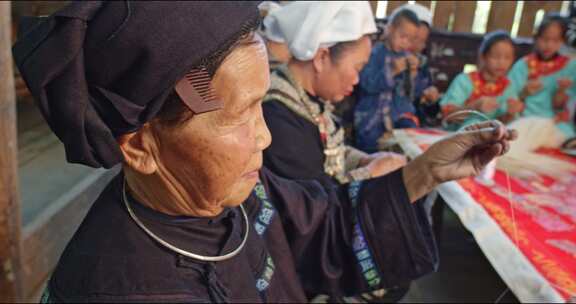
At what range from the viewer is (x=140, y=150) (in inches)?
43.2

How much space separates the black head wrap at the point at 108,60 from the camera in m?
0.86

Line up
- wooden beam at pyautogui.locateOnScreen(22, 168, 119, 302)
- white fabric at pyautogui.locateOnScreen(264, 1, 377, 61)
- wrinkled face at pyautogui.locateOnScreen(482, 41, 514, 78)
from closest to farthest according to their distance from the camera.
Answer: white fabric at pyautogui.locateOnScreen(264, 1, 377, 61), wooden beam at pyautogui.locateOnScreen(22, 168, 119, 302), wrinkled face at pyautogui.locateOnScreen(482, 41, 514, 78)

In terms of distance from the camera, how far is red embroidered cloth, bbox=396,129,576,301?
4.21ft

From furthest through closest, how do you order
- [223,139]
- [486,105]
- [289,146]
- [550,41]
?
[550,41] < [486,105] < [289,146] < [223,139]

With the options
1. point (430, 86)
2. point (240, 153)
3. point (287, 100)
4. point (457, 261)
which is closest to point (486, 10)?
point (430, 86)

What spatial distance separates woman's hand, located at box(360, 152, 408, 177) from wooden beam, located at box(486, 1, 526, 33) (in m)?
4.10

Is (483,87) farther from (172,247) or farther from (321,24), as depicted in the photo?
(172,247)

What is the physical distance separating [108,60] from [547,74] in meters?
4.22

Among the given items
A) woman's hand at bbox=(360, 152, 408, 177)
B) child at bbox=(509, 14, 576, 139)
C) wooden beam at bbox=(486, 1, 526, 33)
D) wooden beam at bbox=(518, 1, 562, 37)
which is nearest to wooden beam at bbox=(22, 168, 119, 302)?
woman's hand at bbox=(360, 152, 408, 177)

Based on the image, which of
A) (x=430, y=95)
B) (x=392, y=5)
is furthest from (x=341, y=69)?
(x=392, y=5)

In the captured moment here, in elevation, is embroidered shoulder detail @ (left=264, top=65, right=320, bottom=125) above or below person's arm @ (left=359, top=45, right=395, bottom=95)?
above

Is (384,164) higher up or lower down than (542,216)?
lower down

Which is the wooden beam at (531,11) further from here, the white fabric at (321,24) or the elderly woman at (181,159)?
the elderly woman at (181,159)

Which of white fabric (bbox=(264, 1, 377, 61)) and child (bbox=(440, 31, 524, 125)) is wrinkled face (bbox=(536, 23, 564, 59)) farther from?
white fabric (bbox=(264, 1, 377, 61))
